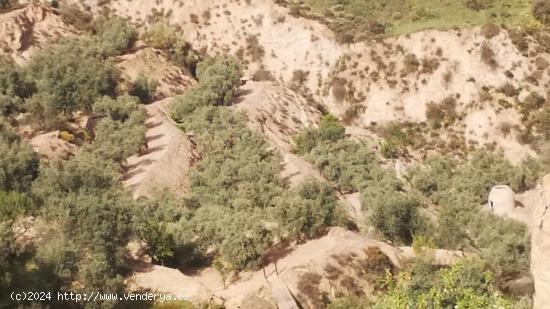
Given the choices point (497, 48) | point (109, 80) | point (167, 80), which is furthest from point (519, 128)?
point (109, 80)

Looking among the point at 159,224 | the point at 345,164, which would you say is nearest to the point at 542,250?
the point at 159,224

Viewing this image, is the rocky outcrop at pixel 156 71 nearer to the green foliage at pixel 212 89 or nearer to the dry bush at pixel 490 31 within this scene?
the green foliage at pixel 212 89

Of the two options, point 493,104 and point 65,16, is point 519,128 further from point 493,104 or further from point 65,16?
point 65,16

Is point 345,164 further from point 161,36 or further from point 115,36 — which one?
point 161,36

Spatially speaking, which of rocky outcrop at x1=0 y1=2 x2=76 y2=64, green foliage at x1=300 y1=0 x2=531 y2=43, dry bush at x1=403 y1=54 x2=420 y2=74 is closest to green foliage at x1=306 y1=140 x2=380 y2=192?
dry bush at x1=403 y1=54 x2=420 y2=74

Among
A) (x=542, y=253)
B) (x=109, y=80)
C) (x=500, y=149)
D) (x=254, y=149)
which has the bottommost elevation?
(x=500, y=149)

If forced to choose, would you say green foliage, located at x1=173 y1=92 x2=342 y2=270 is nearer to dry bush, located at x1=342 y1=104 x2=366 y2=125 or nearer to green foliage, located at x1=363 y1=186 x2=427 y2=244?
green foliage, located at x1=363 y1=186 x2=427 y2=244

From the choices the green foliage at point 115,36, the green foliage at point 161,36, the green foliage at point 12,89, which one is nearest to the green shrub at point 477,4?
the green foliage at point 161,36
